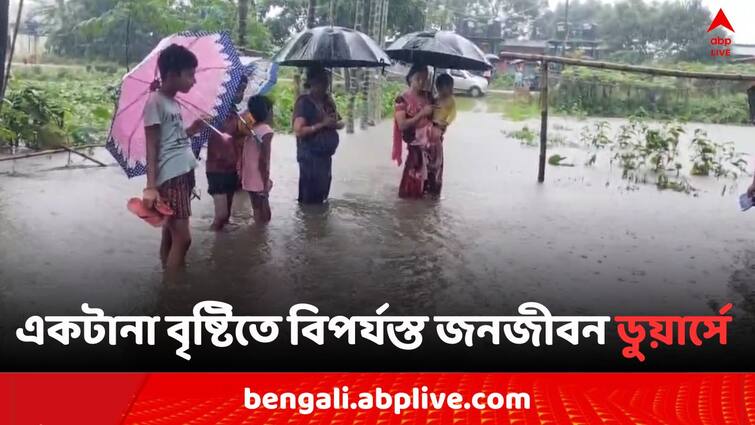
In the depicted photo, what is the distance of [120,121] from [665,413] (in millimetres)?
2305

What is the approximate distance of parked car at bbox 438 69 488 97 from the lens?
484cm

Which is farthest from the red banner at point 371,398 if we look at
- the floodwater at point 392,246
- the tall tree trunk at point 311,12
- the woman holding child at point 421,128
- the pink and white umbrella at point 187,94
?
the woman holding child at point 421,128

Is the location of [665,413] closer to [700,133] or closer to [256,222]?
[256,222]

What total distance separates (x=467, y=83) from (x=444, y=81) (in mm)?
344

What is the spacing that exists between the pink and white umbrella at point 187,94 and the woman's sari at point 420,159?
1.64 m

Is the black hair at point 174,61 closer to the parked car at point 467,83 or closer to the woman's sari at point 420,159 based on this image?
the woman's sari at point 420,159

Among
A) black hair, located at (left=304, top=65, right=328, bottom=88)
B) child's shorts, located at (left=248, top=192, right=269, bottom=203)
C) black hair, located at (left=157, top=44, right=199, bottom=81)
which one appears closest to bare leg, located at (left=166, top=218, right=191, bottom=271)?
black hair, located at (left=157, top=44, right=199, bottom=81)

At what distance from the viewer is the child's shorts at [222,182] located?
3.89 meters

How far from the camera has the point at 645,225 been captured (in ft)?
13.8

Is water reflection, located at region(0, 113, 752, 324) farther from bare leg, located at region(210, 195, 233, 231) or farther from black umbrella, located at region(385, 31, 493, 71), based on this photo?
black umbrella, located at region(385, 31, 493, 71)

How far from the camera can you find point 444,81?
15.3 feet

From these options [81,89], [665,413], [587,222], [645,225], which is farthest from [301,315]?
[645,225]

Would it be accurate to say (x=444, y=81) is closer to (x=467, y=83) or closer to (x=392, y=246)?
(x=467, y=83)

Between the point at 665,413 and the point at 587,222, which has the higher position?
the point at 587,222
